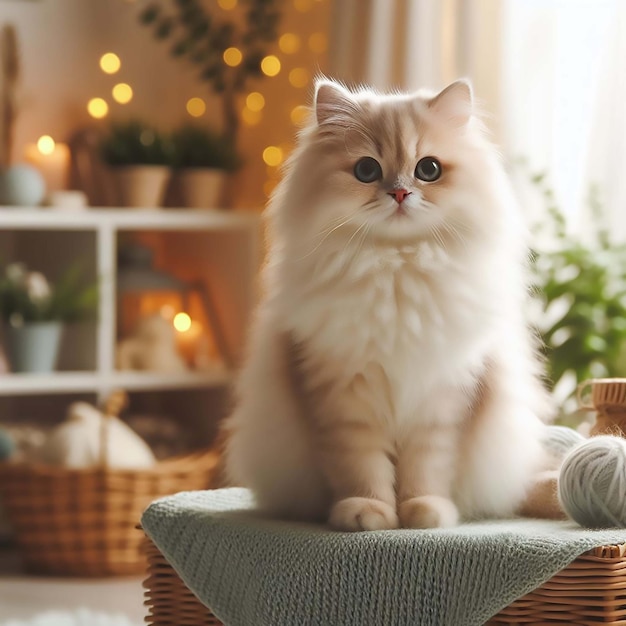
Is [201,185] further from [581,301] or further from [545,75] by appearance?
[581,301]

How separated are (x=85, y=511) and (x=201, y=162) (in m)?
1.12

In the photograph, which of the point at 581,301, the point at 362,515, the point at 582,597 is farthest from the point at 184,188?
the point at 582,597

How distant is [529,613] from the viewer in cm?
114

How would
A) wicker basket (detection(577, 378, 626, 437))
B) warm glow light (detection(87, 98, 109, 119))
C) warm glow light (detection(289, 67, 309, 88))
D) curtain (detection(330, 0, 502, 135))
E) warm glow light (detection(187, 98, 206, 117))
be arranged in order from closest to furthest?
wicker basket (detection(577, 378, 626, 437)), curtain (detection(330, 0, 502, 135)), warm glow light (detection(289, 67, 309, 88)), warm glow light (detection(87, 98, 109, 119)), warm glow light (detection(187, 98, 206, 117))

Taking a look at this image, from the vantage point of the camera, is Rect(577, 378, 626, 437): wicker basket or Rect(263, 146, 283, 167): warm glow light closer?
Rect(577, 378, 626, 437): wicker basket

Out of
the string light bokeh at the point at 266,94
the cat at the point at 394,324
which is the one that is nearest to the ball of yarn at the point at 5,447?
the string light bokeh at the point at 266,94

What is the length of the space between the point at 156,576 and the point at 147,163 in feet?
6.54

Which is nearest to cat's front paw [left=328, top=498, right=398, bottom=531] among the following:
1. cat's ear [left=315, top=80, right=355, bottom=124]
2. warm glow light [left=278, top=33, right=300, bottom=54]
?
cat's ear [left=315, top=80, right=355, bottom=124]

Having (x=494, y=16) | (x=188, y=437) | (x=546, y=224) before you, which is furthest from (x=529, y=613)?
(x=188, y=437)

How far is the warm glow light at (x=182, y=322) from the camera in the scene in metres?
3.37

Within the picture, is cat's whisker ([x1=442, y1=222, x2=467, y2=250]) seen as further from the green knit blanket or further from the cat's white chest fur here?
the green knit blanket

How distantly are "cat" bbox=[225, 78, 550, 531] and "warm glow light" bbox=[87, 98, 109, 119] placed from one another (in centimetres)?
228

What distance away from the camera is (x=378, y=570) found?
118cm

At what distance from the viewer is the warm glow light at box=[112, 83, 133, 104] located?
3.54 metres
